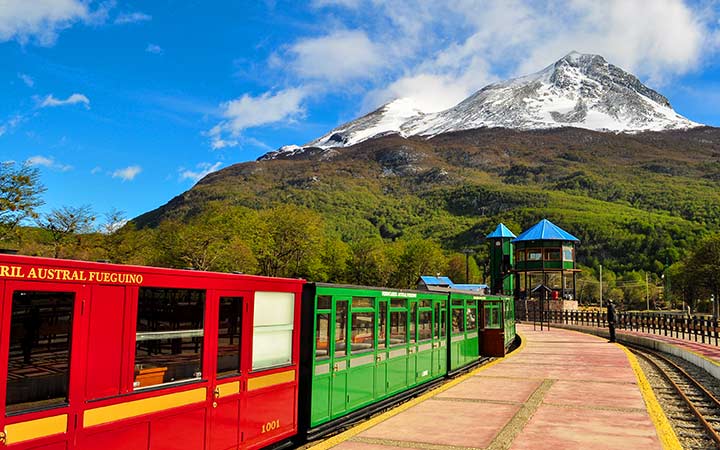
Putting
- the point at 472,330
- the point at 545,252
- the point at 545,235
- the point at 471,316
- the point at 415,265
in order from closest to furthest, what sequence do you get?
the point at 471,316
the point at 472,330
the point at 545,235
the point at 545,252
the point at 415,265

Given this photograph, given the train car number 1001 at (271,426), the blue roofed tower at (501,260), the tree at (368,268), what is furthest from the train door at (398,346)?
the tree at (368,268)

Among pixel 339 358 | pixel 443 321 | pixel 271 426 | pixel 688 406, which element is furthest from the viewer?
pixel 443 321

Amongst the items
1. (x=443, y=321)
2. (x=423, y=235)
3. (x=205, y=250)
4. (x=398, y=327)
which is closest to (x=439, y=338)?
(x=443, y=321)

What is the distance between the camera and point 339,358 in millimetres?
10070

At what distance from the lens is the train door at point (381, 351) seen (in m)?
11.5

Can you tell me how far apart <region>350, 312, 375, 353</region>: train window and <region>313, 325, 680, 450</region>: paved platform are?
140 centimetres

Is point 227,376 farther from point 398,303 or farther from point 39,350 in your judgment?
point 398,303

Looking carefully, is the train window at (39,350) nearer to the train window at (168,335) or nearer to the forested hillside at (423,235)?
the train window at (168,335)

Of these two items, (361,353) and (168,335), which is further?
(361,353)

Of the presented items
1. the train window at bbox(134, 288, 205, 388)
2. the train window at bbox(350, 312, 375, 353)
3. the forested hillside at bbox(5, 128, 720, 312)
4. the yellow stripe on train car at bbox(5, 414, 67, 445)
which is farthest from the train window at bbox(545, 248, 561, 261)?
the yellow stripe on train car at bbox(5, 414, 67, 445)

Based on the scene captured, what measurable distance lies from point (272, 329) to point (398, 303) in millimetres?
4136

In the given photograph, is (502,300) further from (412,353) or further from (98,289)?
(98,289)

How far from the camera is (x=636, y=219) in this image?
151 m

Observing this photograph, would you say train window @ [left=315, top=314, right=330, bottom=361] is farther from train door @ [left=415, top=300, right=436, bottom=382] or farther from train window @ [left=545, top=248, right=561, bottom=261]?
train window @ [left=545, top=248, right=561, bottom=261]
